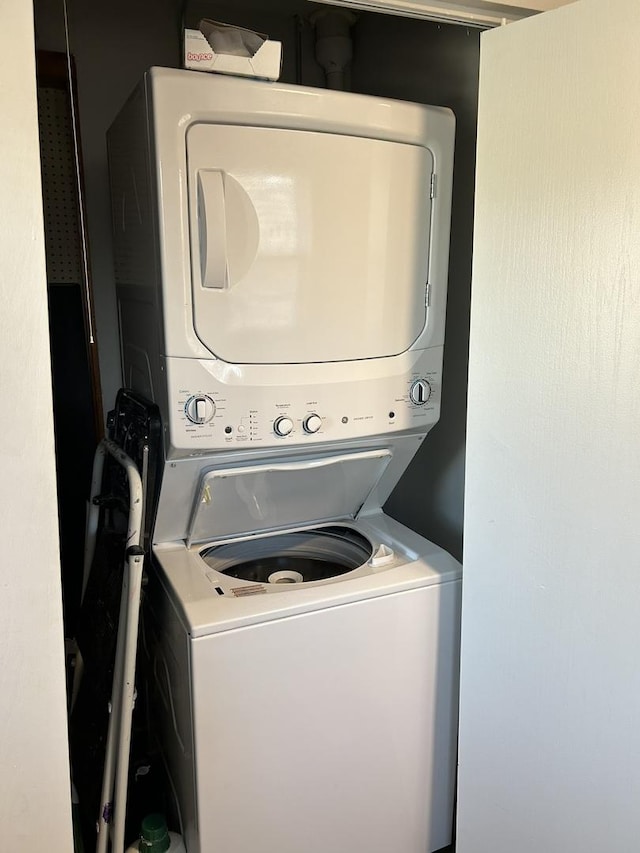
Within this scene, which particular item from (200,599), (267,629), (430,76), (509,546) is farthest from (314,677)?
(430,76)

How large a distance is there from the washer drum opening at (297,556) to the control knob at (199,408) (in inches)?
20.7

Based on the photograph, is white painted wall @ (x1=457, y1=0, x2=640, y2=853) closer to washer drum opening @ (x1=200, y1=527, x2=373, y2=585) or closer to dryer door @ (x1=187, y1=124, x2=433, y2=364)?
dryer door @ (x1=187, y1=124, x2=433, y2=364)

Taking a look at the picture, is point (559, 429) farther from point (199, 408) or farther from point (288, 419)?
point (199, 408)

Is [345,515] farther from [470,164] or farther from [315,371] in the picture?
[470,164]

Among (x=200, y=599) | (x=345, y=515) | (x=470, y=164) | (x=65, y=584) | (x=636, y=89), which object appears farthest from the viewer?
(x=65, y=584)

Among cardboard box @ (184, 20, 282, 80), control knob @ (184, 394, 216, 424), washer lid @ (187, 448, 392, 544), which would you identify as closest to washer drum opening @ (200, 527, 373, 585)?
washer lid @ (187, 448, 392, 544)

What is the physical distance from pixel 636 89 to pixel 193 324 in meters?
0.93

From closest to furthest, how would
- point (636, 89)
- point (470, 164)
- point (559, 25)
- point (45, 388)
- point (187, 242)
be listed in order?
1. point (45, 388)
2. point (636, 89)
3. point (559, 25)
4. point (187, 242)
5. point (470, 164)

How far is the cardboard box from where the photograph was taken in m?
1.39

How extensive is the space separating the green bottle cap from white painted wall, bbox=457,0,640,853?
0.81m

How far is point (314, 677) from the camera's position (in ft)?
5.17

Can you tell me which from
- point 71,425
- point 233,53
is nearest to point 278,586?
point 71,425

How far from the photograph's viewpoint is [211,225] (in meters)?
1.41

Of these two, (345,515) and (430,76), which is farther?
(345,515)
